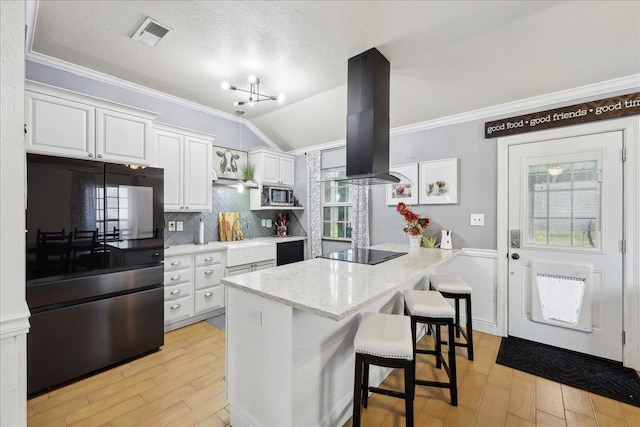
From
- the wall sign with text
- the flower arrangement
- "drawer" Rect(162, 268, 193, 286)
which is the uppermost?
the wall sign with text

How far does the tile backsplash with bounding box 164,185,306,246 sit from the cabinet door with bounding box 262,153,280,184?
0.43 meters

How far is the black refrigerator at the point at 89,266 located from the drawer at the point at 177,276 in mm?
321

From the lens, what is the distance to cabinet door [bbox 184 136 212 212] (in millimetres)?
3398

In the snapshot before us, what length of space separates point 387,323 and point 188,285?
8.09 ft

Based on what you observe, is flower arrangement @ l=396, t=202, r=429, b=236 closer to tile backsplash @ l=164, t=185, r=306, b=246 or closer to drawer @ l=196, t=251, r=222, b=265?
tile backsplash @ l=164, t=185, r=306, b=246

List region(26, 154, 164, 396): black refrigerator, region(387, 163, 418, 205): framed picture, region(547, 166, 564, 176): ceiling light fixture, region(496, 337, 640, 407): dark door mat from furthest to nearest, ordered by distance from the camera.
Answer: region(387, 163, 418, 205): framed picture < region(547, 166, 564, 176): ceiling light fixture < region(496, 337, 640, 407): dark door mat < region(26, 154, 164, 396): black refrigerator

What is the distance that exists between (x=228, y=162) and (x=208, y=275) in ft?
5.87

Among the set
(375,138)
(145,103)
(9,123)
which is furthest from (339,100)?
(9,123)

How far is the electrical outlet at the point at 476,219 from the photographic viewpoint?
3.10 meters

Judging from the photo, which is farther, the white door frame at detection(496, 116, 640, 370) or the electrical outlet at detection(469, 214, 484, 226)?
the electrical outlet at detection(469, 214, 484, 226)

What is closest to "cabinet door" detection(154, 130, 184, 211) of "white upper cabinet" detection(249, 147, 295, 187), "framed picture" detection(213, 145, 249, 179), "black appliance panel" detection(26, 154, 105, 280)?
"framed picture" detection(213, 145, 249, 179)

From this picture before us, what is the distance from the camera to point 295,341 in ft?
4.64

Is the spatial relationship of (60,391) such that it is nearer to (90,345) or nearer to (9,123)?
(90,345)

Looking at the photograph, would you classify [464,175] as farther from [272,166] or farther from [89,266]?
[89,266]
